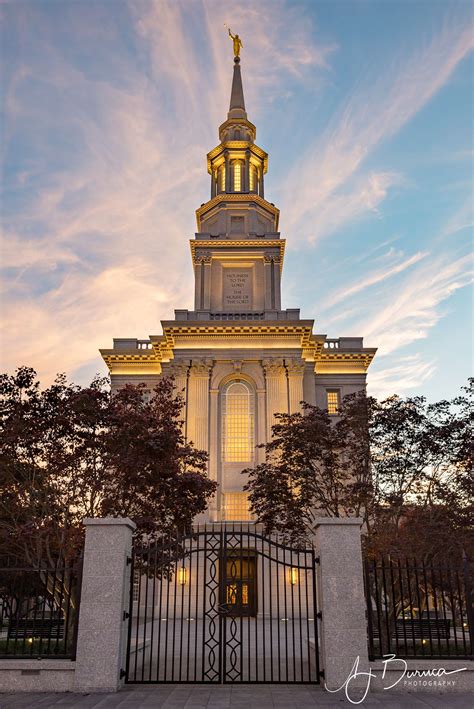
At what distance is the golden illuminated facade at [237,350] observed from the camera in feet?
123

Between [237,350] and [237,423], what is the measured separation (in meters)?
4.70

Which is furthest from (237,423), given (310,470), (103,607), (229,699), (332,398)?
(229,699)

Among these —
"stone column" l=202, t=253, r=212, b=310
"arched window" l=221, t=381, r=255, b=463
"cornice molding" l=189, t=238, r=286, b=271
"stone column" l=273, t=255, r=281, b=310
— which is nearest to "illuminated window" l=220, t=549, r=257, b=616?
"arched window" l=221, t=381, r=255, b=463

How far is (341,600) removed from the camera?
466 inches

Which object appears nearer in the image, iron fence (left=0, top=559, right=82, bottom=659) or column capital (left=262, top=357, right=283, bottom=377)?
iron fence (left=0, top=559, right=82, bottom=659)

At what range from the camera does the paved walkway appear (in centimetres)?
1042

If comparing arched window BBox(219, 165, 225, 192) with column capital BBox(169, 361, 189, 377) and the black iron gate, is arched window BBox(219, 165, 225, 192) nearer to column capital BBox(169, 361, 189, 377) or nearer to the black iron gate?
column capital BBox(169, 361, 189, 377)

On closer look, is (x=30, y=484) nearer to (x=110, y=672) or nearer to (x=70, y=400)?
(x=70, y=400)

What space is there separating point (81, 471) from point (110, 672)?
321 inches

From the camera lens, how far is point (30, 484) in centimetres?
1830

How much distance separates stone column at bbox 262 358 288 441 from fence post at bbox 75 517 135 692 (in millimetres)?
25463
